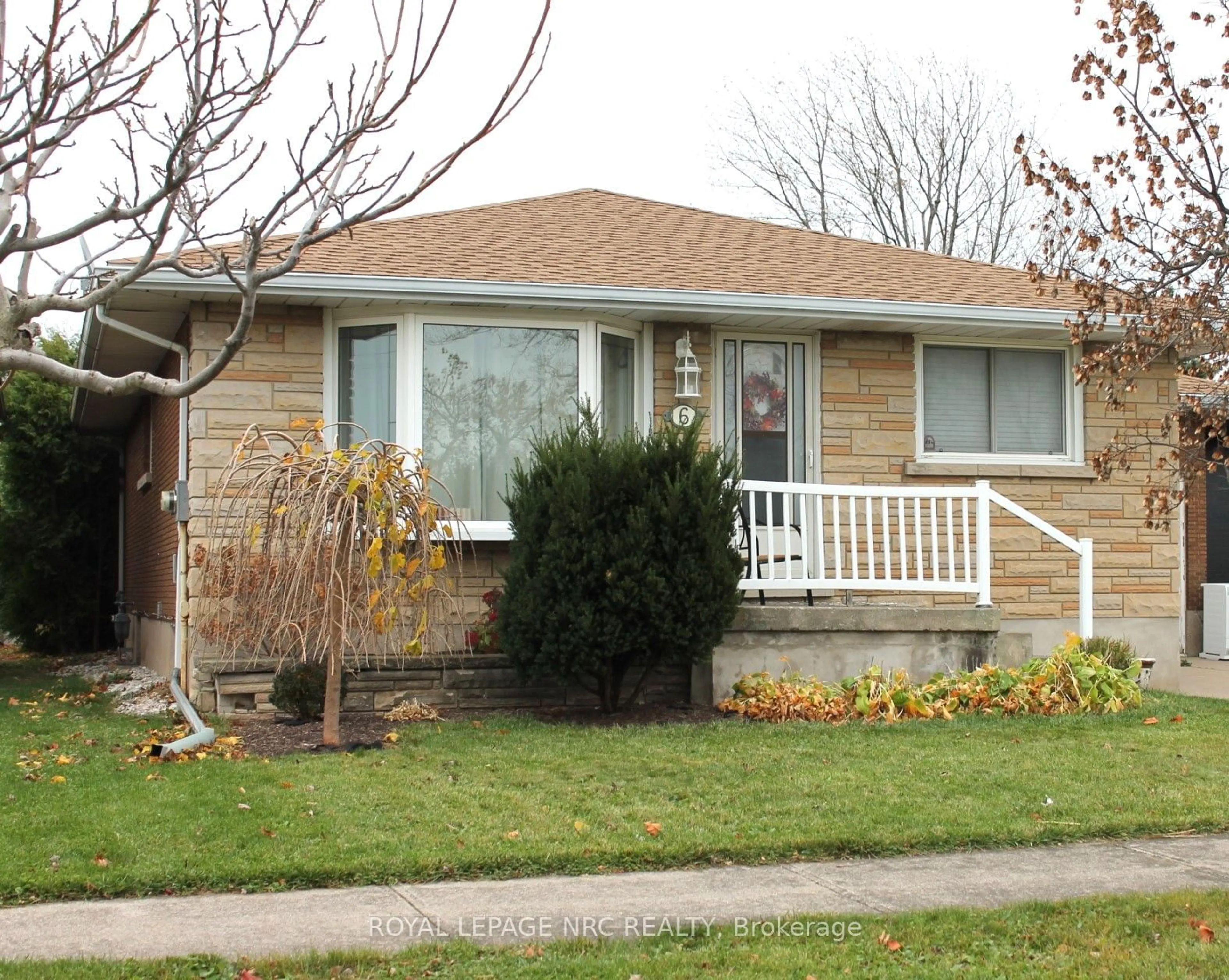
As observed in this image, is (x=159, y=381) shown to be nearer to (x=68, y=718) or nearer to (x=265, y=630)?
(x=265, y=630)

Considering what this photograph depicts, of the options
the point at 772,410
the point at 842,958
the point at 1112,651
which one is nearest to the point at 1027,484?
the point at 1112,651

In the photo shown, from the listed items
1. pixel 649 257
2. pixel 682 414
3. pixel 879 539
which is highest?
pixel 649 257

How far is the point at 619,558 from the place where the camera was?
29.8 ft

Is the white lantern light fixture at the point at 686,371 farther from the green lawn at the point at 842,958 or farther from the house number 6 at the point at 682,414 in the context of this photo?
the green lawn at the point at 842,958

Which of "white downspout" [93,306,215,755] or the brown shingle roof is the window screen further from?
"white downspout" [93,306,215,755]

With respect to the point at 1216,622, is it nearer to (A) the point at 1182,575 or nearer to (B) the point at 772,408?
(A) the point at 1182,575

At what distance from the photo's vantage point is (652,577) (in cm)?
901

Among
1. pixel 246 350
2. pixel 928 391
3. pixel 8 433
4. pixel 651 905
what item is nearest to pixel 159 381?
pixel 651 905

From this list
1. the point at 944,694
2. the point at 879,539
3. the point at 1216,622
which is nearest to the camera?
the point at 944,694

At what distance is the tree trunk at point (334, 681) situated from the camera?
27.3 ft

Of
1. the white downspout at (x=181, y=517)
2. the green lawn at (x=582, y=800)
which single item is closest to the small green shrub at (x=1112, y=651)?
the green lawn at (x=582, y=800)

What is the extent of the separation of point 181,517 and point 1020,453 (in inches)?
287

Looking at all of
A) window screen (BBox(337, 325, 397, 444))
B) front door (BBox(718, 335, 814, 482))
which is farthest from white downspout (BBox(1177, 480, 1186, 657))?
window screen (BBox(337, 325, 397, 444))

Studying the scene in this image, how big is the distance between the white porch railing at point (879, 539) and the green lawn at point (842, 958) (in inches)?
201
